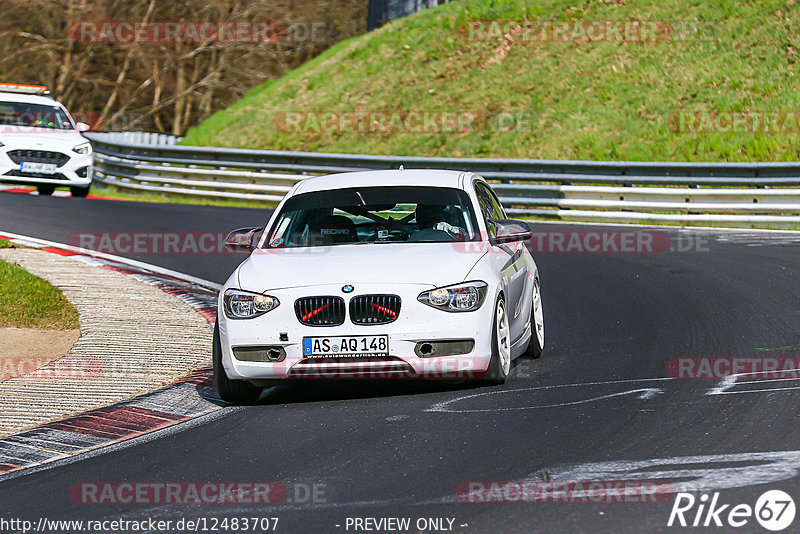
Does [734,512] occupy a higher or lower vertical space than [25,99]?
higher

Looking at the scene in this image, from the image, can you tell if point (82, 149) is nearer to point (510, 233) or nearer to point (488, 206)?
point (488, 206)

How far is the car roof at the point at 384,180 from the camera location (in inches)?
372

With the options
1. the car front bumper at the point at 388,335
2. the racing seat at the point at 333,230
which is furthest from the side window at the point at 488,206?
the car front bumper at the point at 388,335

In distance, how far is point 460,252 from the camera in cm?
855

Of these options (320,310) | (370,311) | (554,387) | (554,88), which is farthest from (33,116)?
(554,387)

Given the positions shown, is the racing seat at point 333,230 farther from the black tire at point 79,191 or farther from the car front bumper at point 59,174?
the black tire at point 79,191

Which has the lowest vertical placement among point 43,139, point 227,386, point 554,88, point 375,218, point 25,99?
point 43,139

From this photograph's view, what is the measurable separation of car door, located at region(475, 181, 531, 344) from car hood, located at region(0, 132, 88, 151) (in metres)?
15.2

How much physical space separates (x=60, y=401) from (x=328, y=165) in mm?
17088

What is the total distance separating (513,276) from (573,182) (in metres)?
13.2

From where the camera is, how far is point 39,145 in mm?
23250

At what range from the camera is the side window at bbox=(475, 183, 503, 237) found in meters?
9.32

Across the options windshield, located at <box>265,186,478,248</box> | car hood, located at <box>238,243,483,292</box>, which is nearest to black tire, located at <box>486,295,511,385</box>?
car hood, located at <box>238,243,483,292</box>

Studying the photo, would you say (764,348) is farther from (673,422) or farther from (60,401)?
(60,401)
